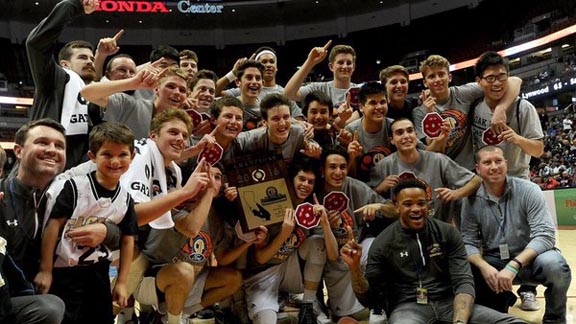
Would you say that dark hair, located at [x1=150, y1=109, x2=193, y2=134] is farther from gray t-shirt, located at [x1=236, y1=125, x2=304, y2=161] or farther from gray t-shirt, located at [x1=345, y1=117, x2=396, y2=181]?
gray t-shirt, located at [x1=345, y1=117, x2=396, y2=181]

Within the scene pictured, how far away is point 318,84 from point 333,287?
8.10ft

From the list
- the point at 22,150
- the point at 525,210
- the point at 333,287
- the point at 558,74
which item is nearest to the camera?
the point at 22,150

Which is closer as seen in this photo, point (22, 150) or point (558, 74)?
point (22, 150)

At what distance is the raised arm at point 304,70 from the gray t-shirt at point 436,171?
4.72ft

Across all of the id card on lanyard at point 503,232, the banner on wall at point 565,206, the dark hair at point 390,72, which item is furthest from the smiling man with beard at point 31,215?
the banner on wall at point 565,206

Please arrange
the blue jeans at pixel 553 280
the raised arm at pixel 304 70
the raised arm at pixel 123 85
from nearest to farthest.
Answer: the raised arm at pixel 123 85, the blue jeans at pixel 553 280, the raised arm at pixel 304 70

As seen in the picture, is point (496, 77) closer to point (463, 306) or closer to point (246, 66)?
point (463, 306)

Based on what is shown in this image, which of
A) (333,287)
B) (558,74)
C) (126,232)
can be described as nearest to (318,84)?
(333,287)

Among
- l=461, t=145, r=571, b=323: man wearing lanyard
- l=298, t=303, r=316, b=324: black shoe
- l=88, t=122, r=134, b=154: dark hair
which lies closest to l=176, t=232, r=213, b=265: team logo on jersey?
l=298, t=303, r=316, b=324: black shoe

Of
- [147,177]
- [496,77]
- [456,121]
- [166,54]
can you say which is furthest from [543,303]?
[166,54]

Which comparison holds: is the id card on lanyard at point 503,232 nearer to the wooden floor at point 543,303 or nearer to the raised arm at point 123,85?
the wooden floor at point 543,303

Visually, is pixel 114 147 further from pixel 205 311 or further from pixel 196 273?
pixel 205 311

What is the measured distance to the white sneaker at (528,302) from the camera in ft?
14.6

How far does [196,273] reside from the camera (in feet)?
13.5
